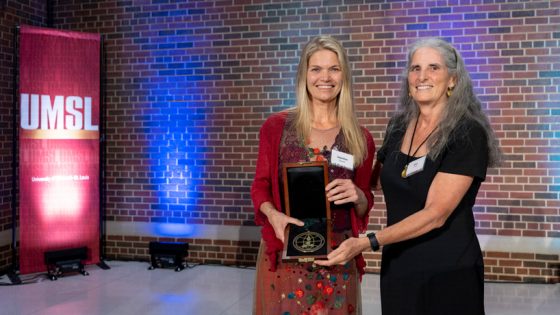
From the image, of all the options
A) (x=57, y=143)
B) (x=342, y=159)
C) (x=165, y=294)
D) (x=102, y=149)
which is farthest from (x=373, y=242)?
(x=102, y=149)

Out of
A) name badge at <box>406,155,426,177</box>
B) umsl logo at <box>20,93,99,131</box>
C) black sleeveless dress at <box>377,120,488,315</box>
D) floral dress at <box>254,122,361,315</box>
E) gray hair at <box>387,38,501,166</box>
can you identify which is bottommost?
floral dress at <box>254,122,361,315</box>

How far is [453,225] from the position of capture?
5.73 feet

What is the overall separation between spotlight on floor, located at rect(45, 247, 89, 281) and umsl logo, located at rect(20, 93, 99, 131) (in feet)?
3.91

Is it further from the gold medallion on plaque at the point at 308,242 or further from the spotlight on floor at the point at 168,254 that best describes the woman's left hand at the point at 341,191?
the spotlight on floor at the point at 168,254

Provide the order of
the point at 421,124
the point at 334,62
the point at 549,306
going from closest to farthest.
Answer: the point at 421,124
the point at 334,62
the point at 549,306

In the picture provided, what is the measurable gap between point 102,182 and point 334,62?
4.29 metres

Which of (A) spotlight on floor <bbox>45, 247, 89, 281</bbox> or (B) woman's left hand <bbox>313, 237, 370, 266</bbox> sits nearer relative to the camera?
(B) woman's left hand <bbox>313, 237, 370, 266</bbox>

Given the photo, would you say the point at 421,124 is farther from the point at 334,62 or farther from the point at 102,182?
the point at 102,182

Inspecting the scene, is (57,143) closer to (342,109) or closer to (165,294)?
(165,294)

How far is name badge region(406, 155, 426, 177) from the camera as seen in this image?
175 centimetres

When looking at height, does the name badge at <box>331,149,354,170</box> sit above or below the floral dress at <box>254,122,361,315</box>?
above

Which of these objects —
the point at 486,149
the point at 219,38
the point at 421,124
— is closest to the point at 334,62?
the point at 421,124

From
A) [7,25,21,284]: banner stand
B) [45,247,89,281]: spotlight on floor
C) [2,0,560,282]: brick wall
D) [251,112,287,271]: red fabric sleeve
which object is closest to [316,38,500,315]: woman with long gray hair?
[251,112,287,271]: red fabric sleeve

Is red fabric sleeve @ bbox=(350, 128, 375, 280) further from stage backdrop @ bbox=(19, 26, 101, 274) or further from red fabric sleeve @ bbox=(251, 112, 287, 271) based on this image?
stage backdrop @ bbox=(19, 26, 101, 274)
